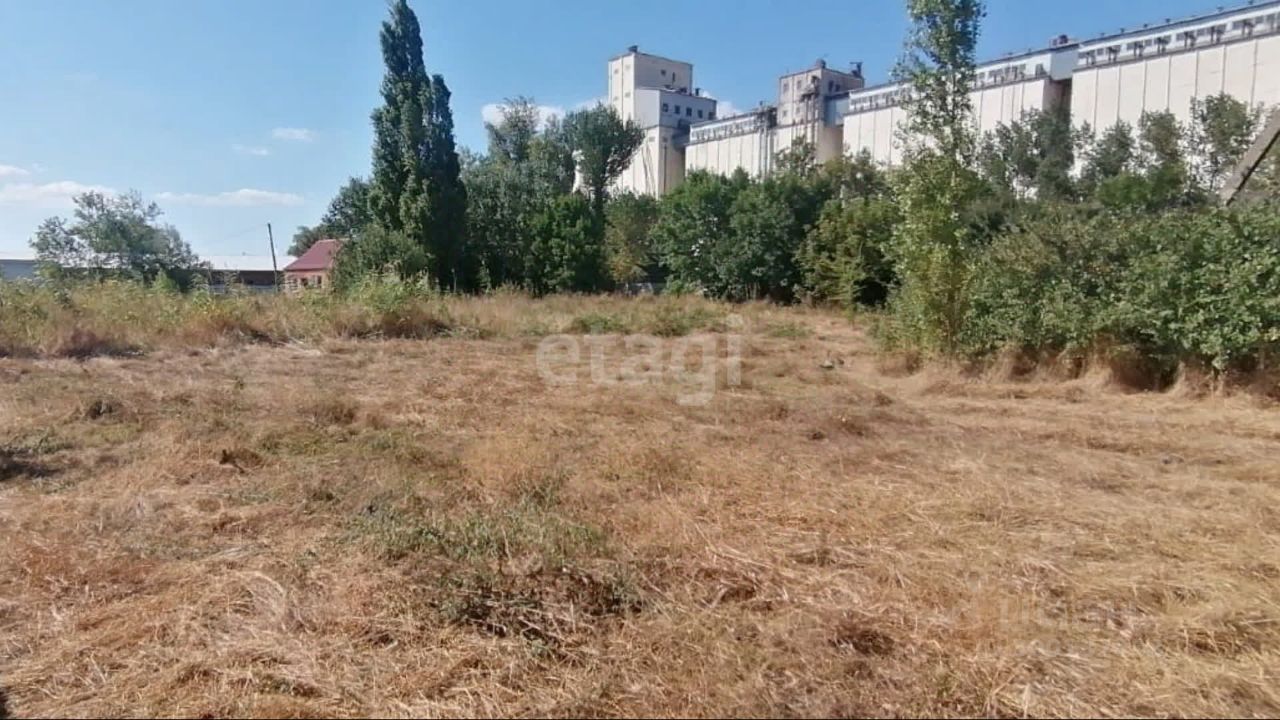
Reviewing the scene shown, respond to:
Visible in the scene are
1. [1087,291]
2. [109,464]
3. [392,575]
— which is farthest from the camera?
[1087,291]

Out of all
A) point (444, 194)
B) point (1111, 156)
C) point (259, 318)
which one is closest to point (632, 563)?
point (259, 318)

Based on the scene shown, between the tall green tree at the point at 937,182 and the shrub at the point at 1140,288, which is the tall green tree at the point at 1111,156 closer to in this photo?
the tall green tree at the point at 937,182

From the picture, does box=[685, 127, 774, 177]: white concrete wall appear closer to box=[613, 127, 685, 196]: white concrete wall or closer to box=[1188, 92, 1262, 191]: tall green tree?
box=[613, 127, 685, 196]: white concrete wall

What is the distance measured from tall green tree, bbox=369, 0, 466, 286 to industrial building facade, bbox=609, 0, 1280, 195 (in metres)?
12.4

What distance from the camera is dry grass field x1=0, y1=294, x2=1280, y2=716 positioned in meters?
2.25

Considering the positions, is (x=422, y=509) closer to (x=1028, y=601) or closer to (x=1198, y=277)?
(x=1028, y=601)

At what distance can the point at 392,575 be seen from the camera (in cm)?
294

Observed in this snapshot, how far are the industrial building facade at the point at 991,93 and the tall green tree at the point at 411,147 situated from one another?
12.4m

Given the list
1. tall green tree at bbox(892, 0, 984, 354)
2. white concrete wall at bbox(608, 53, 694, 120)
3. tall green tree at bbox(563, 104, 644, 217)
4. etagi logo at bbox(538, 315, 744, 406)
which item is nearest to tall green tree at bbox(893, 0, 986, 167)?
tall green tree at bbox(892, 0, 984, 354)

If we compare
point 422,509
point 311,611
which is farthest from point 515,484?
point 311,611

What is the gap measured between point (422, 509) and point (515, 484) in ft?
2.05

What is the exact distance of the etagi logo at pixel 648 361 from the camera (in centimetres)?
864

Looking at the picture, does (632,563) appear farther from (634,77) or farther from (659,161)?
(634,77)

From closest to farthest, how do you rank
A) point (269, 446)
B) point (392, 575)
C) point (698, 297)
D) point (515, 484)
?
1. point (392, 575)
2. point (515, 484)
3. point (269, 446)
4. point (698, 297)
